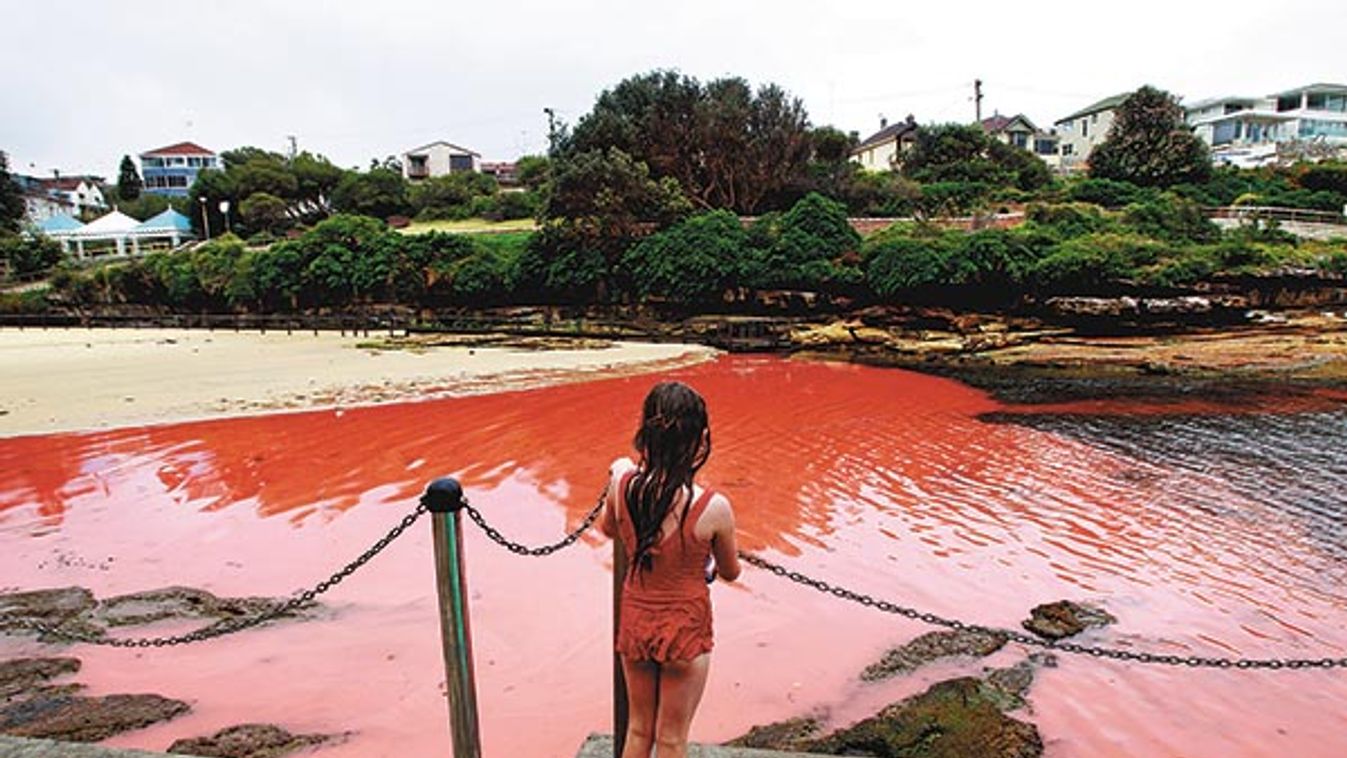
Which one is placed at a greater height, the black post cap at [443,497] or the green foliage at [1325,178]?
the green foliage at [1325,178]

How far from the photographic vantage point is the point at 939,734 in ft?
13.8

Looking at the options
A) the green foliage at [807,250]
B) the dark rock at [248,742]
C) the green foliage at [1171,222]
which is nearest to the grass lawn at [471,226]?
the green foliage at [807,250]

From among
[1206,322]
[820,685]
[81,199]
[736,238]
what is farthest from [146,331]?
[81,199]

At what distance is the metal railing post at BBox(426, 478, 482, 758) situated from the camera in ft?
9.32

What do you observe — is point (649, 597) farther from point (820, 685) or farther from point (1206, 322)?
point (1206, 322)

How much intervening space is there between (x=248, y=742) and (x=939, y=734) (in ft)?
13.1

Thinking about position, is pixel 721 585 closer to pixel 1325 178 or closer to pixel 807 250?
pixel 807 250

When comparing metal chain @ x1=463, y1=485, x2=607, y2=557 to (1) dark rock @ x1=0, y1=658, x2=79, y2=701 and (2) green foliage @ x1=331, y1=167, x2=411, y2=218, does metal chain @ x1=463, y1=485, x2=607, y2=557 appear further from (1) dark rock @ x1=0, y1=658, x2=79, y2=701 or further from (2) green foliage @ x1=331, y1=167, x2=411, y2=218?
(2) green foliage @ x1=331, y1=167, x2=411, y2=218

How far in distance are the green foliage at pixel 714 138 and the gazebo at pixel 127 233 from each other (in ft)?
110

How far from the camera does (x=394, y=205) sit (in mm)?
49438

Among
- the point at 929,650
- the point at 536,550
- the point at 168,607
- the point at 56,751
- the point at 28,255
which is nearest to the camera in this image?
the point at 56,751

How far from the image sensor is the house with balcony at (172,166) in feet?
265

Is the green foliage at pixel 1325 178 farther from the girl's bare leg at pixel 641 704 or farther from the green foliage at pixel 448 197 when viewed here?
the green foliage at pixel 448 197

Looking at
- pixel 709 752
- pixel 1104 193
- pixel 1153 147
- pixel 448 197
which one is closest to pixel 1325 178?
pixel 1153 147
